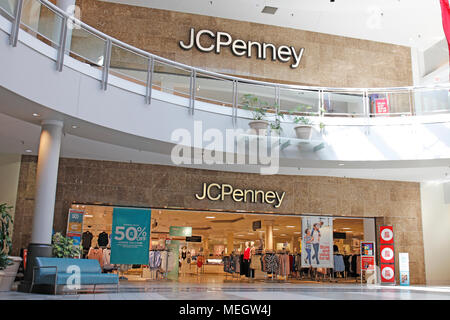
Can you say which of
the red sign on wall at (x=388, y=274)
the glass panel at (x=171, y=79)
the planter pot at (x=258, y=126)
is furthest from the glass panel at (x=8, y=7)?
the red sign on wall at (x=388, y=274)

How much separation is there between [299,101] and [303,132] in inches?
38.3

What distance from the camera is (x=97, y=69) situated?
970 centimetres

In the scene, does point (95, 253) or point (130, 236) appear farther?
point (95, 253)

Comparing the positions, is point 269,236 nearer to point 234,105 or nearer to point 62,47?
point 234,105

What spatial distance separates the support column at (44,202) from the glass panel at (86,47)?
1.46 metres

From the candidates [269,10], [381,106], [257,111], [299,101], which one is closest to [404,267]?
[381,106]

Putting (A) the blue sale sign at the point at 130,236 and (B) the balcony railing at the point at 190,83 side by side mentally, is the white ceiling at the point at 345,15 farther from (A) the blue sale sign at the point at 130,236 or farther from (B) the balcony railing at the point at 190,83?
(A) the blue sale sign at the point at 130,236

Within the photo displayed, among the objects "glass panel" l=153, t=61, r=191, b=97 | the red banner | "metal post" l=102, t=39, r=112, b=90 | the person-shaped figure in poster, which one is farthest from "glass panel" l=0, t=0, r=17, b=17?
the person-shaped figure in poster

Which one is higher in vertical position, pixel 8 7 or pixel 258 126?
pixel 8 7

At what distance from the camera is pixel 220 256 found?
27.0 m

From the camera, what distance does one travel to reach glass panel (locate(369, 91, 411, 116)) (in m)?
12.6

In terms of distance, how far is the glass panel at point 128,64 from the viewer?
33.0 feet

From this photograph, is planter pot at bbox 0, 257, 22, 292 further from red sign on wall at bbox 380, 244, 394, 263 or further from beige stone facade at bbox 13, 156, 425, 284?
red sign on wall at bbox 380, 244, 394, 263
